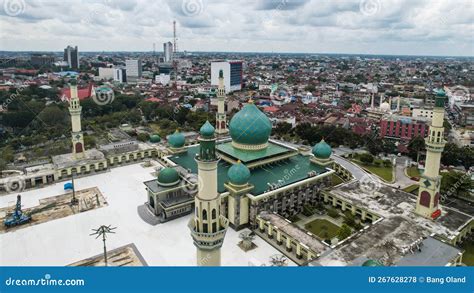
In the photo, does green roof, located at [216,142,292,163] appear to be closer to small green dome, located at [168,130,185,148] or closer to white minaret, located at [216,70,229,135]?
small green dome, located at [168,130,185,148]

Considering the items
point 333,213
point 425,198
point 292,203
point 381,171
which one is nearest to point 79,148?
point 292,203

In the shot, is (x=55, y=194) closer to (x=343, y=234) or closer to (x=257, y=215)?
(x=257, y=215)

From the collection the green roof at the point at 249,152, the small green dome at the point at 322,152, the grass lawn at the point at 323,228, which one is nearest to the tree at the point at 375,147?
the small green dome at the point at 322,152

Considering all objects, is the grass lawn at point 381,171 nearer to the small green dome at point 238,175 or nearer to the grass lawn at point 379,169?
the grass lawn at point 379,169

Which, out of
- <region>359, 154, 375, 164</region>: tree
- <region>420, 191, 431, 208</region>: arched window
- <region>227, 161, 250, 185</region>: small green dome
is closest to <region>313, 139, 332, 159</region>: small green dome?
<region>420, 191, 431, 208</region>: arched window

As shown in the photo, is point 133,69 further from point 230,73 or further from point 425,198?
point 425,198
